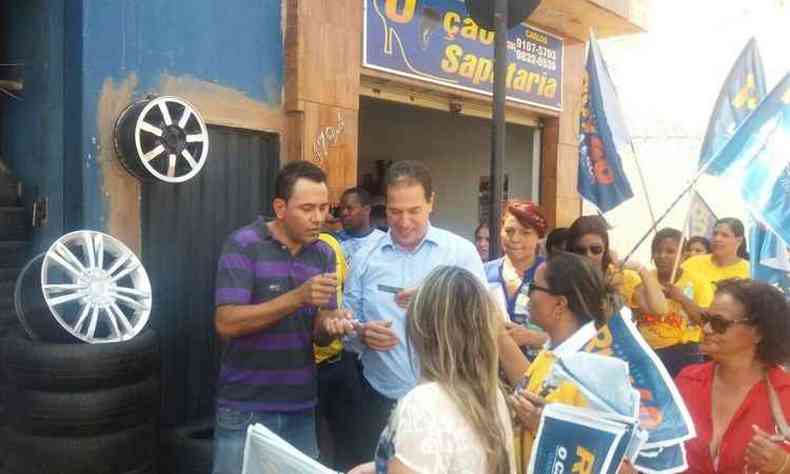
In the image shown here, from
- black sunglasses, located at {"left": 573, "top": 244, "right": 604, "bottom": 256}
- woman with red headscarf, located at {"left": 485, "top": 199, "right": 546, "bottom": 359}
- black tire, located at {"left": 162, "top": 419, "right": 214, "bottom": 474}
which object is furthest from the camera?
black tire, located at {"left": 162, "top": 419, "right": 214, "bottom": 474}

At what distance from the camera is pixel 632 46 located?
23828 mm

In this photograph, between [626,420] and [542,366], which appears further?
[542,366]

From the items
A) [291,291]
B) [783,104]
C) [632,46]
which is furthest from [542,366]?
[632,46]

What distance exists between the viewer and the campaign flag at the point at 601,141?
5.35 m

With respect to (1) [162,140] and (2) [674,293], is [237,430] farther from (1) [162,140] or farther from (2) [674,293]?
(2) [674,293]

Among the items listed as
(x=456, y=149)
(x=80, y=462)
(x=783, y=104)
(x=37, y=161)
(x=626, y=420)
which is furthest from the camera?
(x=456, y=149)

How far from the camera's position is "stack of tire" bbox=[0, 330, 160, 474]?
3.74 m

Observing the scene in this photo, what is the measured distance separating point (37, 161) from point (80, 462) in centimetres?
212

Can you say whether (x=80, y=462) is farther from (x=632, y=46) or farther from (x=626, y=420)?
(x=632, y=46)

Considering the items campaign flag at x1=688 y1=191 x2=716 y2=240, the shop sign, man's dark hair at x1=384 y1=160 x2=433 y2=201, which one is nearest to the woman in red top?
man's dark hair at x1=384 y1=160 x2=433 y2=201

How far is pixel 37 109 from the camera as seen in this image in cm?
479

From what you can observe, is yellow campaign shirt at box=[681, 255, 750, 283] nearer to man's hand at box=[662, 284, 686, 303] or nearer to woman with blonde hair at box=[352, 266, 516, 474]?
man's hand at box=[662, 284, 686, 303]

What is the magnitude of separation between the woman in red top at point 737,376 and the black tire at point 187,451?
2903 mm

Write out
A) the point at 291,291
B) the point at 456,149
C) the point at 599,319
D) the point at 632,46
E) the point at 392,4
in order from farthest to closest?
the point at 632,46
the point at 456,149
the point at 392,4
the point at 291,291
the point at 599,319
